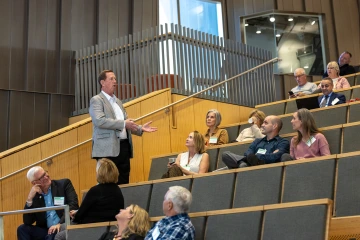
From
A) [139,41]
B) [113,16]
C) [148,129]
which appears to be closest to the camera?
[148,129]

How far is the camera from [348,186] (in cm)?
355

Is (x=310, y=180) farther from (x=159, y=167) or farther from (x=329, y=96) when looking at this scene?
(x=329, y=96)

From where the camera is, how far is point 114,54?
740cm

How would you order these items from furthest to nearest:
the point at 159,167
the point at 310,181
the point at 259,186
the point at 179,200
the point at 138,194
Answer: the point at 159,167 < the point at 138,194 < the point at 259,186 < the point at 310,181 < the point at 179,200

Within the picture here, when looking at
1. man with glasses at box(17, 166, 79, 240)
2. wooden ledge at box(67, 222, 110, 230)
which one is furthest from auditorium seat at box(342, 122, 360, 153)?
man with glasses at box(17, 166, 79, 240)

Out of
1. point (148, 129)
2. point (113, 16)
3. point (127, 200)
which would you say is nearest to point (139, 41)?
point (113, 16)

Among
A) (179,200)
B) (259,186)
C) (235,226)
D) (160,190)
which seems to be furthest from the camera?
(160,190)

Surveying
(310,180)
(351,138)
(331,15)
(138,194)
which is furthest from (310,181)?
(331,15)

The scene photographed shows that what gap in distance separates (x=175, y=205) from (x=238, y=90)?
4.30m

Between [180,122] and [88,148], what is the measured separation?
46.9 inches

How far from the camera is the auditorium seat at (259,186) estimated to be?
377 centimetres

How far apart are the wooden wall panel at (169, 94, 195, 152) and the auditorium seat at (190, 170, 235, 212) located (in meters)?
2.29

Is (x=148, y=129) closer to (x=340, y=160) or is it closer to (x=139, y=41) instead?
(x=340, y=160)

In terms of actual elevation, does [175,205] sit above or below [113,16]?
below
